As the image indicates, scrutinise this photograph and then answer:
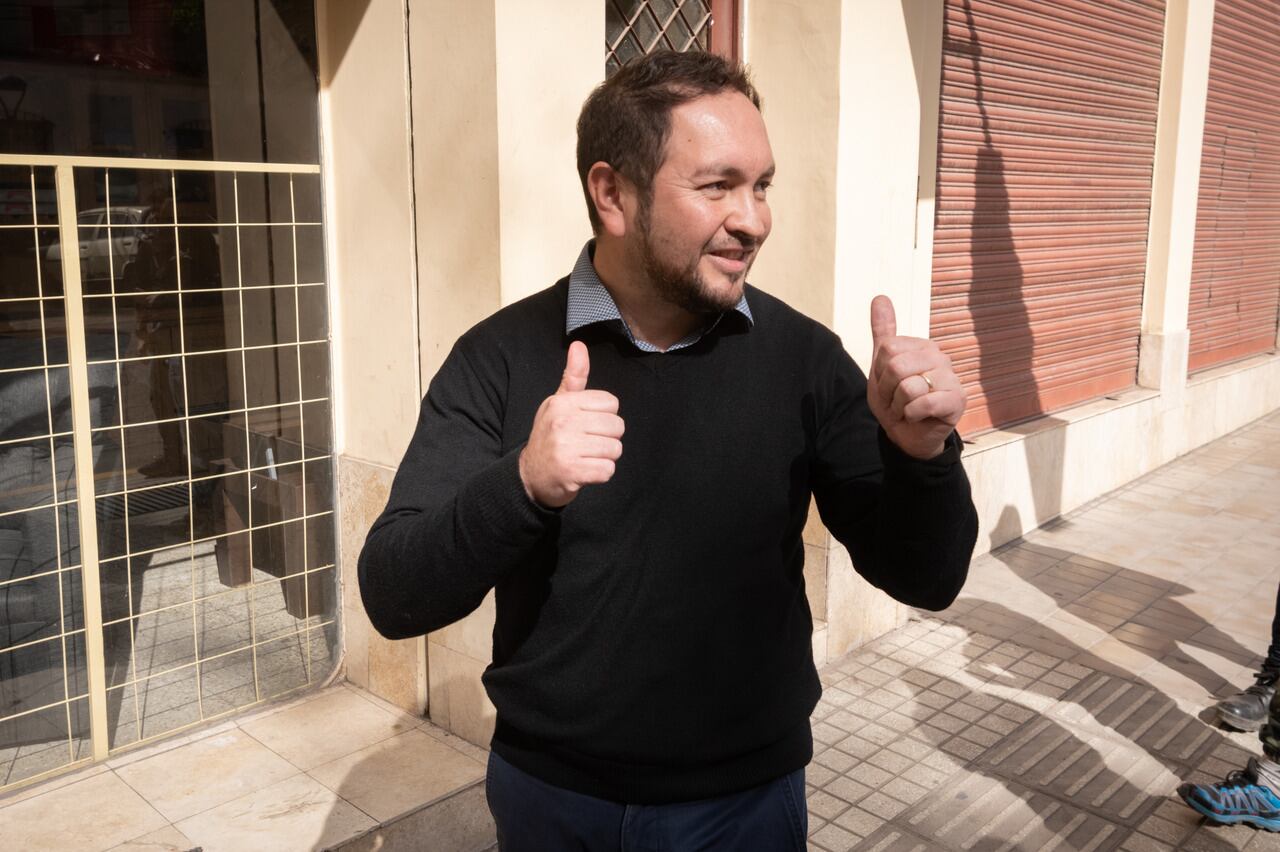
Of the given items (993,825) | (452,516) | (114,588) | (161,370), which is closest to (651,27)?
(161,370)

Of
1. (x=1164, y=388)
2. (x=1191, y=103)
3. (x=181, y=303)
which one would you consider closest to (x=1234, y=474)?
(x=1164, y=388)

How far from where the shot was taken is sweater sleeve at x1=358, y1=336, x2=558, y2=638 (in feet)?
6.00

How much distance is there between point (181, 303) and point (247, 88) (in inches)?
35.4

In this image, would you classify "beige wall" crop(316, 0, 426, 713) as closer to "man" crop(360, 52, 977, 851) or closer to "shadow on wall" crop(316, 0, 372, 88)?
"shadow on wall" crop(316, 0, 372, 88)

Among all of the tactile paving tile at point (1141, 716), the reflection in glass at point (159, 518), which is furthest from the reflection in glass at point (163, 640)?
the tactile paving tile at point (1141, 716)

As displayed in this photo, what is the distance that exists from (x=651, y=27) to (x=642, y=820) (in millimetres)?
3957

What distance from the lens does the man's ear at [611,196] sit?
2207mm

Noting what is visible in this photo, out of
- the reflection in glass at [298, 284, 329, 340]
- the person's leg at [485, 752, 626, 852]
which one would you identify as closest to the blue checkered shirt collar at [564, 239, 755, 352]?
the person's leg at [485, 752, 626, 852]

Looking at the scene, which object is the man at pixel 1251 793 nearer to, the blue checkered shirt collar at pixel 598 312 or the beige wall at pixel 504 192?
the beige wall at pixel 504 192

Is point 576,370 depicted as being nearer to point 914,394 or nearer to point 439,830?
point 914,394

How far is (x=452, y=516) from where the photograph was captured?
6.17 feet

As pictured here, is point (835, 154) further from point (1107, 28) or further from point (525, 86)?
point (1107, 28)

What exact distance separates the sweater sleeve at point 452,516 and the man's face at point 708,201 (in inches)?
15.7

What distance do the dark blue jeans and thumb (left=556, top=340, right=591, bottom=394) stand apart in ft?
2.56
